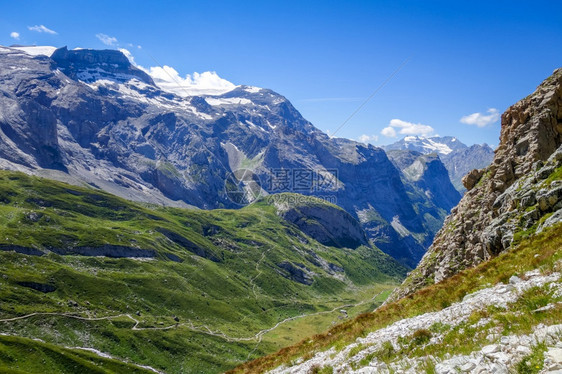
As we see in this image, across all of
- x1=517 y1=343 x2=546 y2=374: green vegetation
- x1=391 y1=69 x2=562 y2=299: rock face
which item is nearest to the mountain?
x1=517 y1=343 x2=546 y2=374: green vegetation

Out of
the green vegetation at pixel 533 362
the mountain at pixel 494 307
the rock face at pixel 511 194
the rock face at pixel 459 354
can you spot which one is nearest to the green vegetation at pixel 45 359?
the rock face at pixel 511 194

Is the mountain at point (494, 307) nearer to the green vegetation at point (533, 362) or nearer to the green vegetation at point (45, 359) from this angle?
the green vegetation at point (533, 362)

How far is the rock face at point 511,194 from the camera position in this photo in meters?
38.7

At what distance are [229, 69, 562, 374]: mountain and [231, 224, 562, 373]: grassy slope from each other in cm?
7

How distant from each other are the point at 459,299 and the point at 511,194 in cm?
2887

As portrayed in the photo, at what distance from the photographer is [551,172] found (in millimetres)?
40594

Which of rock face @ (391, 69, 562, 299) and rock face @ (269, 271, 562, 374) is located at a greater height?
rock face @ (391, 69, 562, 299)

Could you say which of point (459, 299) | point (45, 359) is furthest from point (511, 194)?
point (45, 359)

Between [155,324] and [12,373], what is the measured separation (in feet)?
301

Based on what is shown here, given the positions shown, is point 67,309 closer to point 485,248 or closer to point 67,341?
point 67,341

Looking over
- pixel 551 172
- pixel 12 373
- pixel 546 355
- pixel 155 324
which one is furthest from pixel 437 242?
pixel 155 324

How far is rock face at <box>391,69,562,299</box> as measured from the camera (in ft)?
127

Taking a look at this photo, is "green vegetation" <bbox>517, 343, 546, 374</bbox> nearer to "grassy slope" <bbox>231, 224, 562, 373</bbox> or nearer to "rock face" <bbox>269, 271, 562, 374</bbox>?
"rock face" <bbox>269, 271, 562, 374</bbox>

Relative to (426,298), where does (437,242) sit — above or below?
above
